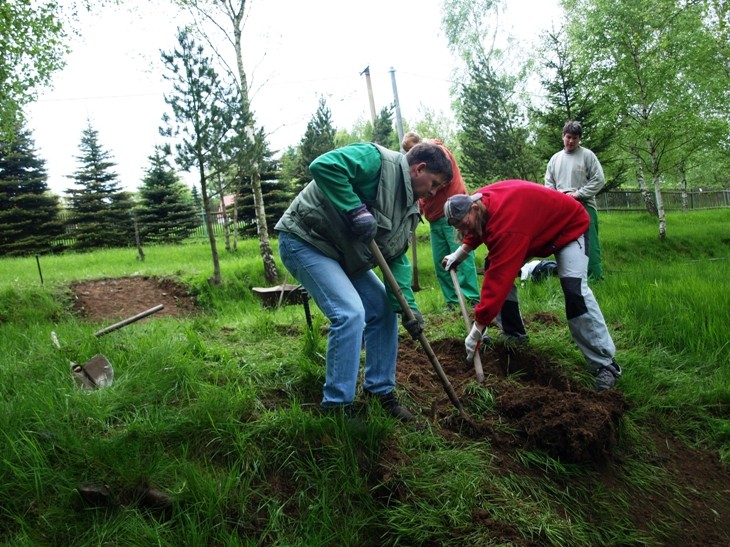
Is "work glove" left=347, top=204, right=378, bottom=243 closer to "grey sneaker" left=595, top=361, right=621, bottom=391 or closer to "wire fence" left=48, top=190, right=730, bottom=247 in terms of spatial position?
"grey sneaker" left=595, top=361, right=621, bottom=391

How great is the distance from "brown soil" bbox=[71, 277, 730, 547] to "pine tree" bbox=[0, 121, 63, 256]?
61.9 ft

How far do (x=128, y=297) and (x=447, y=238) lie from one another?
682cm

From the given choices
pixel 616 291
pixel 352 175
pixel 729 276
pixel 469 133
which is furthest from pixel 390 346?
pixel 469 133

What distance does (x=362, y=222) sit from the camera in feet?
7.86

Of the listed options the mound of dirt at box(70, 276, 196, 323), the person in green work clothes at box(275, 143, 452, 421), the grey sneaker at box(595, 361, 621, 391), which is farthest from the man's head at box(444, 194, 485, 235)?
the mound of dirt at box(70, 276, 196, 323)

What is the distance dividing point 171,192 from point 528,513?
18448 mm

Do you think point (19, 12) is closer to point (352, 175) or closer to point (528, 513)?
point (352, 175)

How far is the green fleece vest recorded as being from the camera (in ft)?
8.38

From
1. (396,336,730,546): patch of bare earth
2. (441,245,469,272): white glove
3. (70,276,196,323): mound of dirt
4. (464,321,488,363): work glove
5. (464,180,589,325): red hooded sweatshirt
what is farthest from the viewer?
(70,276,196,323): mound of dirt

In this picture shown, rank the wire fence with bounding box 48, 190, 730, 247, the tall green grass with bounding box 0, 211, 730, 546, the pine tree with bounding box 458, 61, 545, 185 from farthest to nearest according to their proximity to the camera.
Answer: the wire fence with bounding box 48, 190, 730, 247, the pine tree with bounding box 458, 61, 545, 185, the tall green grass with bounding box 0, 211, 730, 546

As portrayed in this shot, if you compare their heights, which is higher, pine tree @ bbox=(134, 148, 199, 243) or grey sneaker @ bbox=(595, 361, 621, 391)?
pine tree @ bbox=(134, 148, 199, 243)

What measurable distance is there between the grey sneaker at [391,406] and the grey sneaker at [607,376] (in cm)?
140

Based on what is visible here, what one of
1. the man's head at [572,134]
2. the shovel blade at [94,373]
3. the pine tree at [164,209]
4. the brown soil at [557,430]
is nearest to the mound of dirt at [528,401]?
the brown soil at [557,430]

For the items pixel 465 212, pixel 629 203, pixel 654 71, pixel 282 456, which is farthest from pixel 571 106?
pixel 629 203
